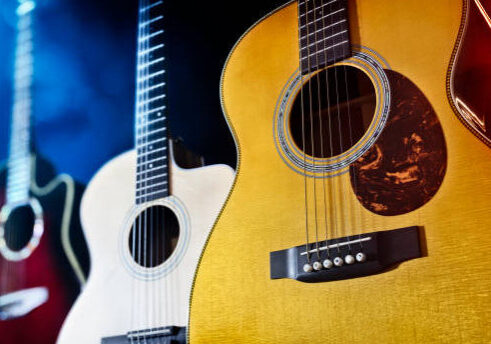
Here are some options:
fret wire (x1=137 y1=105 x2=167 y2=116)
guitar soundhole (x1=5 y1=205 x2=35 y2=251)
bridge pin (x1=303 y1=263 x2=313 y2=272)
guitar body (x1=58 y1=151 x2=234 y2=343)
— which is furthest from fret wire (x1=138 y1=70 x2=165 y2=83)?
bridge pin (x1=303 y1=263 x2=313 y2=272)

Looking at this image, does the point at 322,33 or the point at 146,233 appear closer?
the point at 322,33

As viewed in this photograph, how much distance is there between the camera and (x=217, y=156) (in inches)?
63.4

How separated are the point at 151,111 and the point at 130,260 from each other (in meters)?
0.39

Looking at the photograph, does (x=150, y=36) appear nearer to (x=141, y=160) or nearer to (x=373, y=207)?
(x=141, y=160)

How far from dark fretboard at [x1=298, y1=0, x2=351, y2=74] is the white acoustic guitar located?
1.07 ft

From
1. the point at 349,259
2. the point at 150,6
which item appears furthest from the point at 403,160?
the point at 150,6

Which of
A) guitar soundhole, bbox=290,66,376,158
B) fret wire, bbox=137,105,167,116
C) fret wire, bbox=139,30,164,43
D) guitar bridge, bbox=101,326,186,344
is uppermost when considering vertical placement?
fret wire, bbox=139,30,164,43

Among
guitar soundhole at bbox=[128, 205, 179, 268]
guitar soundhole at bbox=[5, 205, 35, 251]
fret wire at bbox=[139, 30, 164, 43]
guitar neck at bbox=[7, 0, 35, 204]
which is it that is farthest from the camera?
guitar neck at bbox=[7, 0, 35, 204]

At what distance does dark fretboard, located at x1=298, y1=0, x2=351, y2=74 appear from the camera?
3.60 ft

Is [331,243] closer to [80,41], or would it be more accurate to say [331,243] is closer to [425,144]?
[425,144]

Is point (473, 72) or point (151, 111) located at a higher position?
point (151, 111)

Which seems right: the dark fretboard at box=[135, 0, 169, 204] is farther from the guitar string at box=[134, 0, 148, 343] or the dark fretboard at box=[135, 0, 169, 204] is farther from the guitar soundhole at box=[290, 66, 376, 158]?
the guitar soundhole at box=[290, 66, 376, 158]

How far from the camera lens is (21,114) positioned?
6.73 ft

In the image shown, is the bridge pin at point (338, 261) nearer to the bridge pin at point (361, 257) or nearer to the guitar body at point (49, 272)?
the bridge pin at point (361, 257)
